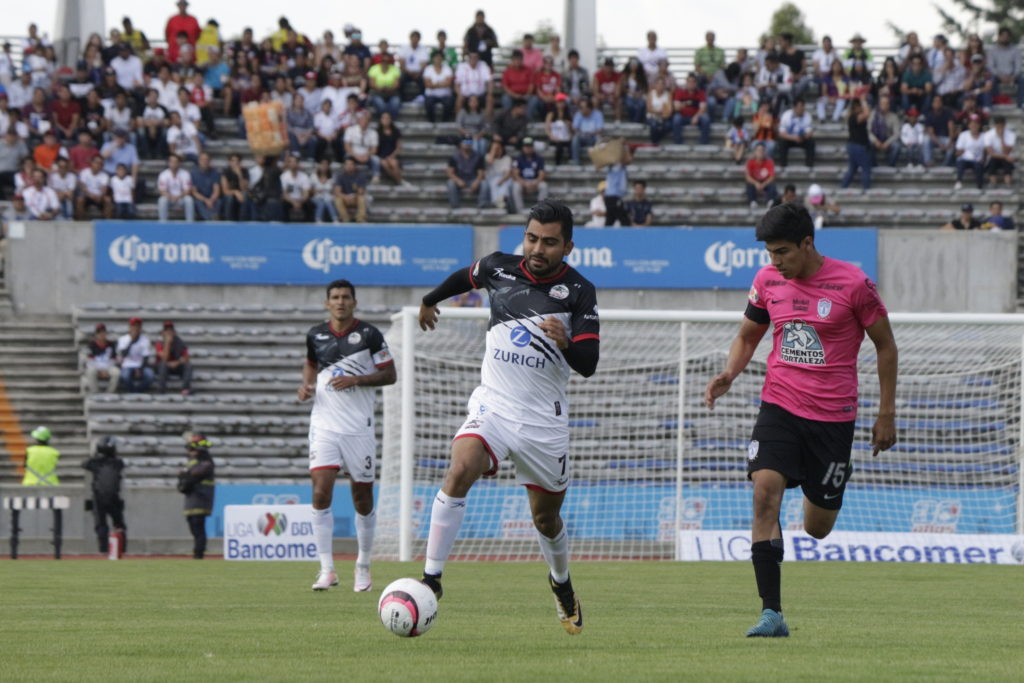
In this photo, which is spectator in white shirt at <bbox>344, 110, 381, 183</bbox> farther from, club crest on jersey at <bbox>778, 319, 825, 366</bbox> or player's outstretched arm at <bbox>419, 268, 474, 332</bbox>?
club crest on jersey at <bbox>778, 319, 825, 366</bbox>

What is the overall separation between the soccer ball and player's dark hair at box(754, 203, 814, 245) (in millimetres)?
2669

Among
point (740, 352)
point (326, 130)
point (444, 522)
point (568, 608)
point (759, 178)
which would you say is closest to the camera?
point (444, 522)

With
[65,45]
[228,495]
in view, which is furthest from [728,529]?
[65,45]

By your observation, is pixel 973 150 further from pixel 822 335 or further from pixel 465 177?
pixel 822 335

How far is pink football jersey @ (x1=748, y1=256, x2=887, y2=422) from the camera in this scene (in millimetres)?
8805

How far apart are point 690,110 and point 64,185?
523 inches

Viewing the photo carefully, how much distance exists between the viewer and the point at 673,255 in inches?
1201

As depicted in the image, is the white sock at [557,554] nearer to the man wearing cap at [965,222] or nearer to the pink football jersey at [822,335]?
the pink football jersey at [822,335]

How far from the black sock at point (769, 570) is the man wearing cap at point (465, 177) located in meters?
23.9

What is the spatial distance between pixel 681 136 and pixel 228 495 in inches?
536

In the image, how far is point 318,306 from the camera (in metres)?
30.8

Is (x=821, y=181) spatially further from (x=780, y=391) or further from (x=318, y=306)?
(x=780, y=391)

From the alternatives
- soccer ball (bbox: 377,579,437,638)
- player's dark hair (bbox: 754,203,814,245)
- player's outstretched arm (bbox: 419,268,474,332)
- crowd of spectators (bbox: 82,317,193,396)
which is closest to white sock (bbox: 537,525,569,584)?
soccer ball (bbox: 377,579,437,638)

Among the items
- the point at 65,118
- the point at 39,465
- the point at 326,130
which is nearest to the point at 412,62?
the point at 326,130
